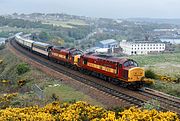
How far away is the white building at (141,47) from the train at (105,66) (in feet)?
375

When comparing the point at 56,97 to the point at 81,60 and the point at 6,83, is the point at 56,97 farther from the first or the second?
the point at 6,83

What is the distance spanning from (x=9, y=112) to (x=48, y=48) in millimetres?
46513

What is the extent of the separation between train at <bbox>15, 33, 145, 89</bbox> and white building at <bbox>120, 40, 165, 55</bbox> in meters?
114

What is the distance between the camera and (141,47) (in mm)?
182625

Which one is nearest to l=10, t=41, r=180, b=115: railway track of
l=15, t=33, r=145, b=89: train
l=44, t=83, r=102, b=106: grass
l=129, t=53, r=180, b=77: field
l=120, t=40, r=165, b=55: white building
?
l=15, t=33, r=145, b=89: train

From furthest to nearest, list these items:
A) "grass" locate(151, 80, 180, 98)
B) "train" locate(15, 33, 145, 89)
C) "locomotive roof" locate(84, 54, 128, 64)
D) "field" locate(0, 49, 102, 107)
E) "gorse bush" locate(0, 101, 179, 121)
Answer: "locomotive roof" locate(84, 54, 128, 64) → "train" locate(15, 33, 145, 89) → "grass" locate(151, 80, 180, 98) → "field" locate(0, 49, 102, 107) → "gorse bush" locate(0, 101, 179, 121)

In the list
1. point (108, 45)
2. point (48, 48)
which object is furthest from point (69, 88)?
point (108, 45)

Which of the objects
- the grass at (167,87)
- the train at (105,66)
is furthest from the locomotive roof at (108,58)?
the grass at (167,87)

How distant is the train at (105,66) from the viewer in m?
39.7

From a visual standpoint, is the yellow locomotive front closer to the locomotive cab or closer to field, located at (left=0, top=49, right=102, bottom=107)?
the locomotive cab

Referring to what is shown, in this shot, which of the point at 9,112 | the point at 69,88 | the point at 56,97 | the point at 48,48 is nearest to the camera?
the point at 9,112

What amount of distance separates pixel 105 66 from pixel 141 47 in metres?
141

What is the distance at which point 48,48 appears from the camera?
7100cm

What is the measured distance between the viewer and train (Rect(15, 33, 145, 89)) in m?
39.7
